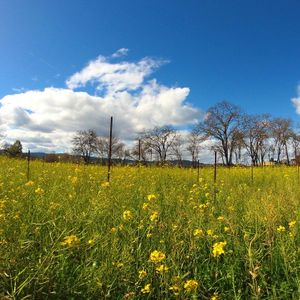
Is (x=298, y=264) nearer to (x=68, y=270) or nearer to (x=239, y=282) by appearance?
(x=239, y=282)

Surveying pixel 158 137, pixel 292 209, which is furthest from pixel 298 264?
pixel 158 137

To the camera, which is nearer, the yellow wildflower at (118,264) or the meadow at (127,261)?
the meadow at (127,261)

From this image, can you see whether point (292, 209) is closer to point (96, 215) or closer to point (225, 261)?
point (225, 261)

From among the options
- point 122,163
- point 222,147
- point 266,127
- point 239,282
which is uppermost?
point 266,127

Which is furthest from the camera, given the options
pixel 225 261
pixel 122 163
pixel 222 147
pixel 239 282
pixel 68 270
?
pixel 222 147

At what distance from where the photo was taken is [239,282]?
2.91m

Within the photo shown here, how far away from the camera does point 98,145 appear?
6981cm

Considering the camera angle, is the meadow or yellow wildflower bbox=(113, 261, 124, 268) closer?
the meadow

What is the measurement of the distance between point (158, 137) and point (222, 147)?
19419mm

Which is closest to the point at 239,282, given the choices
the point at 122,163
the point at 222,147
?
the point at 122,163

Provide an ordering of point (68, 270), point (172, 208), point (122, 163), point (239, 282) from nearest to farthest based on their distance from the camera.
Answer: point (68, 270), point (239, 282), point (172, 208), point (122, 163)

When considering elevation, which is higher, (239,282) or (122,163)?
(122,163)

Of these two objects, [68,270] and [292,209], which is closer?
[68,270]

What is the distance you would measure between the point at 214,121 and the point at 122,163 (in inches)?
1791
